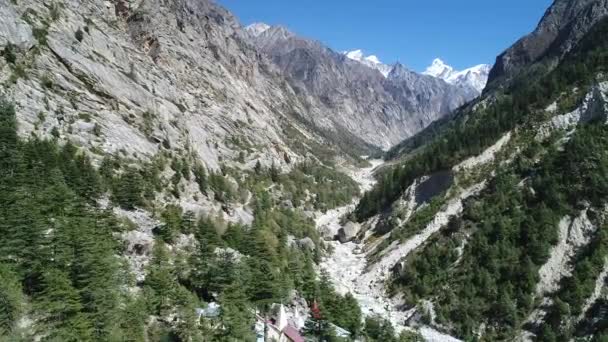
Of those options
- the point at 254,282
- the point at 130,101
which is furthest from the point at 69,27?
the point at 254,282

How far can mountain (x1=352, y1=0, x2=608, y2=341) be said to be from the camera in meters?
57.3

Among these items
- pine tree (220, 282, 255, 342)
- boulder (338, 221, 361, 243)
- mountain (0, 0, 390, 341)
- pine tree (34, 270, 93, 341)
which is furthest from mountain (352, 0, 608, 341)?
pine tree (34, 270, 93, 341)

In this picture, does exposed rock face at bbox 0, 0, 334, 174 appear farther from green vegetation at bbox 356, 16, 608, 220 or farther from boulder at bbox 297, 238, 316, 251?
green vegetation at bbox 356, 16, 608, 220

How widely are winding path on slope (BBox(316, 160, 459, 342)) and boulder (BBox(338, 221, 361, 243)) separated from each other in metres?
1.96

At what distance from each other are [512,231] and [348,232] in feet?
127

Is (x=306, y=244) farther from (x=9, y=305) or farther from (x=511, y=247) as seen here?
(x=9, y=305)

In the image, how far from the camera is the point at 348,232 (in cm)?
10019

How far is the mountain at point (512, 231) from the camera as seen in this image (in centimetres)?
5734

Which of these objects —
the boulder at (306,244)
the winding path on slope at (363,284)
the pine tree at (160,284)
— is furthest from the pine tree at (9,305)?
the boulder at (306,244)

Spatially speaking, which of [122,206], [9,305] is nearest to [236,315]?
[9,305]

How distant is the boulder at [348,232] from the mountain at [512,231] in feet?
6.22

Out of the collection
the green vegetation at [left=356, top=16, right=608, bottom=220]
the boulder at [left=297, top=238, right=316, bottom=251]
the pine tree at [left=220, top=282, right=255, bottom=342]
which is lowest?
the pine tree at [left=220, top=282, right=255, bottom=342]

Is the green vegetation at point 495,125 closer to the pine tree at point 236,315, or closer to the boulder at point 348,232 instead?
the boulder at point 348,232

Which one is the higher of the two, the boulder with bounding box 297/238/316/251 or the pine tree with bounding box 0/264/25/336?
the boulder with bounding box 297/238/316/251
